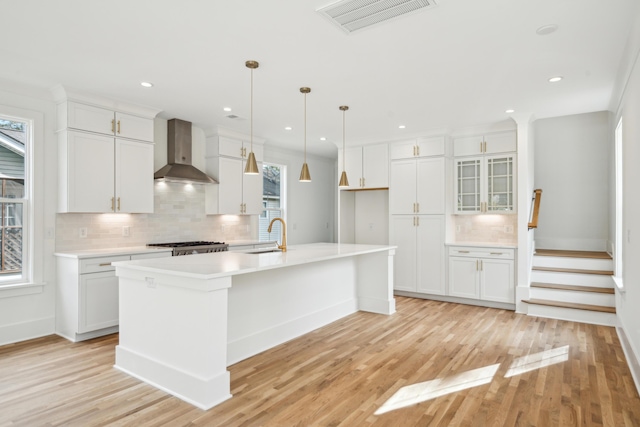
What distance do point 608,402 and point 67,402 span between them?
12.0ft

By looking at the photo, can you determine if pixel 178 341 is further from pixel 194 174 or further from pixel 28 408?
pixel 194 174

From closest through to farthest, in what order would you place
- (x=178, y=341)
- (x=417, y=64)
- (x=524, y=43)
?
(x=178, y=341), (x=524, y=43), (x=417, y=64)

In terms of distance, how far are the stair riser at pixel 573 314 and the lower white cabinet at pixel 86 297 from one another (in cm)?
493

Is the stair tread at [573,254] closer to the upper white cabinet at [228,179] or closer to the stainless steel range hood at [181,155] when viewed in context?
the upper white cabinet at [228,179]

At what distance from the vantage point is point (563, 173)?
5879 millimetres

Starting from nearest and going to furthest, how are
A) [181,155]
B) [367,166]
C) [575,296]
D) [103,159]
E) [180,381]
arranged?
[180,381], [103,159], [575,296], [181,155], [367,166]

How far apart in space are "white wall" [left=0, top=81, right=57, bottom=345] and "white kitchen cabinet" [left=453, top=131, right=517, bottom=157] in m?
5.26

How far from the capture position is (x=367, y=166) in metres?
6.57

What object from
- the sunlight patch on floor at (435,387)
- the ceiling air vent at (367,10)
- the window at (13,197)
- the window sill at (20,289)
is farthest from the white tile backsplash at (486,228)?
the window at (13,197)

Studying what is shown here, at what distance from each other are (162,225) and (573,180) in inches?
236

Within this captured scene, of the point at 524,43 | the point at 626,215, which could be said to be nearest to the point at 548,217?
the point at 626,215

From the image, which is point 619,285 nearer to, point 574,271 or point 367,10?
point 574,271

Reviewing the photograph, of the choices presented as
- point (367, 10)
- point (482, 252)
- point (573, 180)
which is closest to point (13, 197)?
point (367, 10)

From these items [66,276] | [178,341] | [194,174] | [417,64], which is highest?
[417,64]
